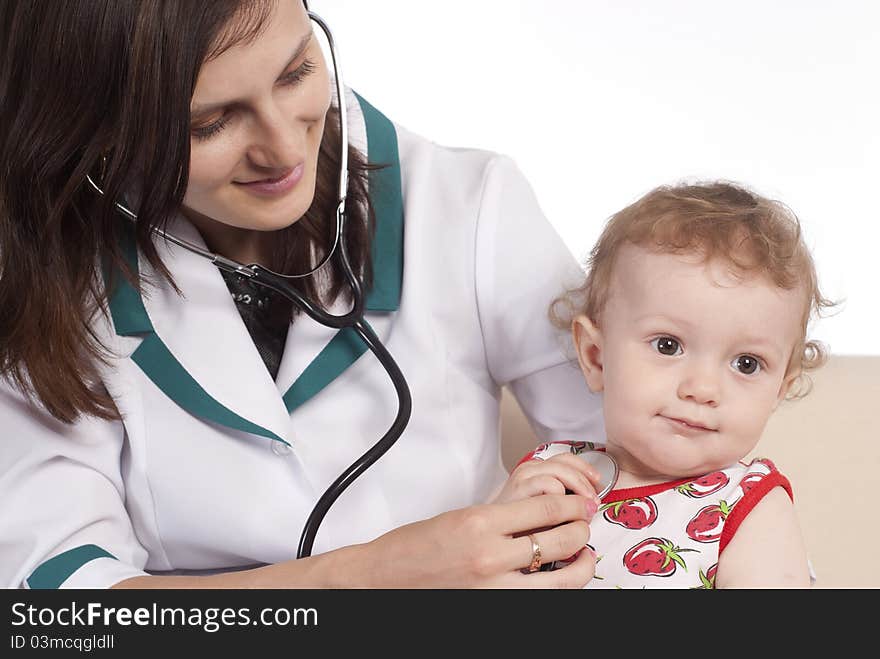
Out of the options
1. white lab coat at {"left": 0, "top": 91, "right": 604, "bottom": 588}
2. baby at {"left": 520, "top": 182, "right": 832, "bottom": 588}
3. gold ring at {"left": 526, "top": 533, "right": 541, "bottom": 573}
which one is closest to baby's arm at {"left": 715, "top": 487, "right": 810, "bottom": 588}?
baby at {"left": 520, "top": 182, "right": 832, "bottom": 588}

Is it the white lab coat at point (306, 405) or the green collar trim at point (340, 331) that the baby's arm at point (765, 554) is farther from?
the green collar trim at point (340, 331)

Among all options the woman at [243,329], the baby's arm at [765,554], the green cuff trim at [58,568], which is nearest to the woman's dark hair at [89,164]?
the woman at [243,329]

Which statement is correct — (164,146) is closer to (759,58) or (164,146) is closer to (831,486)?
(831,486)

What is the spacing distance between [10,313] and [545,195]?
7.38 feet

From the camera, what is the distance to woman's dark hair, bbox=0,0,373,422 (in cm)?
118

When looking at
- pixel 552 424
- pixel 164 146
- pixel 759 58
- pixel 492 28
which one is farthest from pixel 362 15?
pixel 164 146

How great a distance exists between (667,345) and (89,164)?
68cm

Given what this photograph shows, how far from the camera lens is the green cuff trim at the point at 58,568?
133 cm

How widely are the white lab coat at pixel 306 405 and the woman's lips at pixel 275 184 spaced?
193 mm

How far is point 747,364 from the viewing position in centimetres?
131

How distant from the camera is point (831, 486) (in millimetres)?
1829

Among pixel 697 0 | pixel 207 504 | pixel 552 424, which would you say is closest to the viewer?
pixel 207 504

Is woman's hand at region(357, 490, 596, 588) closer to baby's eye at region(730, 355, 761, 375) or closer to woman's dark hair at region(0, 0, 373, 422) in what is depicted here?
baby's eye at region(730, 355, 761, 375)

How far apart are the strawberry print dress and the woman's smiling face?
517 mm
